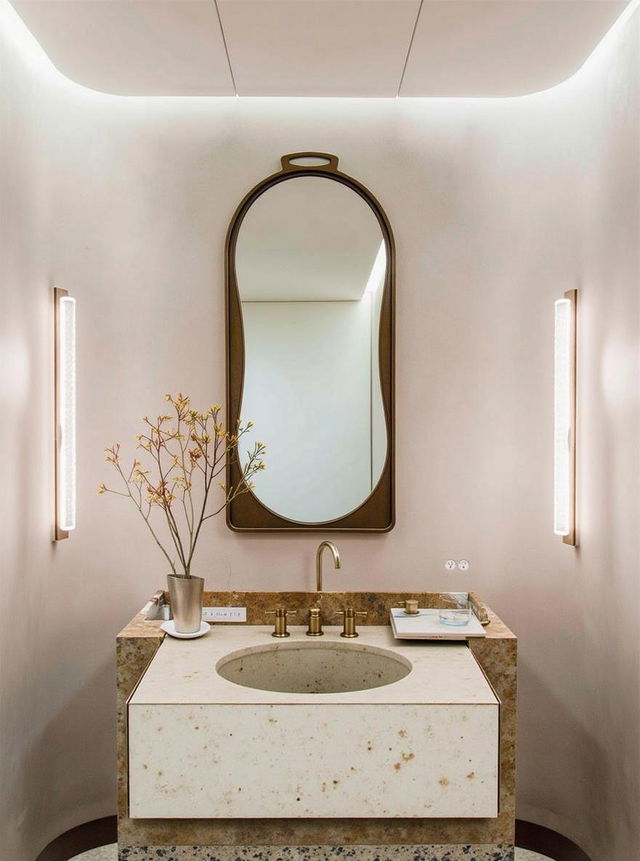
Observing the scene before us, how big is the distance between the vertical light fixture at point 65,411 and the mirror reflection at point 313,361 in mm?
526

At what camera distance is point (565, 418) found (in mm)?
2418

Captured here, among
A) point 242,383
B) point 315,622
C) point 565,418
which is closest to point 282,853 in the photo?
point 315,622

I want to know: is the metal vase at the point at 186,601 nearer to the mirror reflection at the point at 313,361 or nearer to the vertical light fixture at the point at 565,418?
the mirror reflection at the point at 313,361

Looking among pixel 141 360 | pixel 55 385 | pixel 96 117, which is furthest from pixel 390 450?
pixel 96 117

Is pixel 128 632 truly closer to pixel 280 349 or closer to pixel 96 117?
→ pixel 280 349

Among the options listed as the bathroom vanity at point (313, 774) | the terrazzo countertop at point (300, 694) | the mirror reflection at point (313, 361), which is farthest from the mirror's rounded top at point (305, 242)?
the bathroom vanity at point (313, 774)

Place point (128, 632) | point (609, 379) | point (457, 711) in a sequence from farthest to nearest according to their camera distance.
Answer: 1. point (609, 379)
2. point (128, 632)
3. point (457, 711)

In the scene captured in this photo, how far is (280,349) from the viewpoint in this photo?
96.5 inches

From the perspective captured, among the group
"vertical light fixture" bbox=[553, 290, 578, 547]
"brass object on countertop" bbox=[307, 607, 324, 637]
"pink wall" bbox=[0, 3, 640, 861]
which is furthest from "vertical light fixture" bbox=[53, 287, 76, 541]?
"vertical light fixture" bbox=[553, 290, 578, 547]

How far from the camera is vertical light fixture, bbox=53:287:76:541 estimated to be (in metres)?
2.38

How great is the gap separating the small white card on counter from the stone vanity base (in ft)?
1.61

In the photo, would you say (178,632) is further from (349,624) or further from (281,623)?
(349,624)

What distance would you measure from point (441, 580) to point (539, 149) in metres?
1.39

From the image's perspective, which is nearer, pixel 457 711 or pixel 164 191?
pixel 457 711
